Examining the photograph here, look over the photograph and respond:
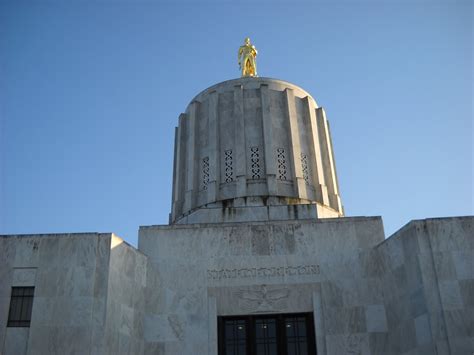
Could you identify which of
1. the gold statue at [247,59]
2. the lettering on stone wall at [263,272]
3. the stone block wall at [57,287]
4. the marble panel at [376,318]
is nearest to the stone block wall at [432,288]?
the marble panel at [376,318]

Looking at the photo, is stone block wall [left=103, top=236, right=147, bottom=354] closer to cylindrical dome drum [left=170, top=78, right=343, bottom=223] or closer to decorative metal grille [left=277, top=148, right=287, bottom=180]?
cylindrical dome drum [left=170, top=78, right=343, bottom=223]

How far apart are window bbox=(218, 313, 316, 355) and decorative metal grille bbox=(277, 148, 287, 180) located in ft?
22.2

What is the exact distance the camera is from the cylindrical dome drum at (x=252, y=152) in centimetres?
2208

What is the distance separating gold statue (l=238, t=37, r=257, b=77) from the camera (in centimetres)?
2706

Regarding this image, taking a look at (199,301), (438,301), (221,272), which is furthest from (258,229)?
(438,301)

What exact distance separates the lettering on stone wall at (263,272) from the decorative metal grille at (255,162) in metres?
5.13

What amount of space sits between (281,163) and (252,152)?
1437 mm

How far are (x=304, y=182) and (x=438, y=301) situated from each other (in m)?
8.96

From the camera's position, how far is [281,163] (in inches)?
902

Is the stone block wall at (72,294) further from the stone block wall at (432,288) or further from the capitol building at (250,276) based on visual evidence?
the stone block wall at (432,288)

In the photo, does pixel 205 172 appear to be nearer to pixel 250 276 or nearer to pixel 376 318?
pixel 250 276

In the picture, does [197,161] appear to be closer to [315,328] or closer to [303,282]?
[303,282]

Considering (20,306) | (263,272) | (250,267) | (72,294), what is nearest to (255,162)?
(250,267)

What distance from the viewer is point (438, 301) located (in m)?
14.9
